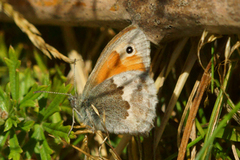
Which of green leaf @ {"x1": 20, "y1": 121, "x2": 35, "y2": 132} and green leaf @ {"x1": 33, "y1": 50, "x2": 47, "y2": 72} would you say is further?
green leaf @ {"x1": 33, "y1": 50, "x2": 47, "y2": 72}

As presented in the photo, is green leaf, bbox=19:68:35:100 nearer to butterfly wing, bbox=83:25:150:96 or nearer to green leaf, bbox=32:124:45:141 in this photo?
green leaf, bbox=32:124:45:141

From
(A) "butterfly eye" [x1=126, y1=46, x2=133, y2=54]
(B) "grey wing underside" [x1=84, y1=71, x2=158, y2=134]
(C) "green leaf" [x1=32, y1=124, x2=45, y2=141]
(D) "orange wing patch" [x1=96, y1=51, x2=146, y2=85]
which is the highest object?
(A) "butterfly eye" [x1=126, y1=46, x2=133, y2=54]

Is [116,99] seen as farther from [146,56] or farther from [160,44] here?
[160,44]

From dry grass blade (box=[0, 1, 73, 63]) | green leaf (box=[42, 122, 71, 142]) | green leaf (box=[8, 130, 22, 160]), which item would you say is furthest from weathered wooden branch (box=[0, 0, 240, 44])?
green leaf (box=[8, 130, 22, 160])

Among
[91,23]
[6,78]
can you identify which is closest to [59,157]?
[6,78]

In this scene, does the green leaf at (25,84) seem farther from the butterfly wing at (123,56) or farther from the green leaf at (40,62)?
the butterfly wing at (123,56)

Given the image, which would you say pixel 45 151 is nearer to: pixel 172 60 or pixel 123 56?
pixel 123 56

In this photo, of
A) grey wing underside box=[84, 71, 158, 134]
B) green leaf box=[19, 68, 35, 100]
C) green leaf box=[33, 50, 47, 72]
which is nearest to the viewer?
grey wing underside box=[84, 71, 158, 134]
